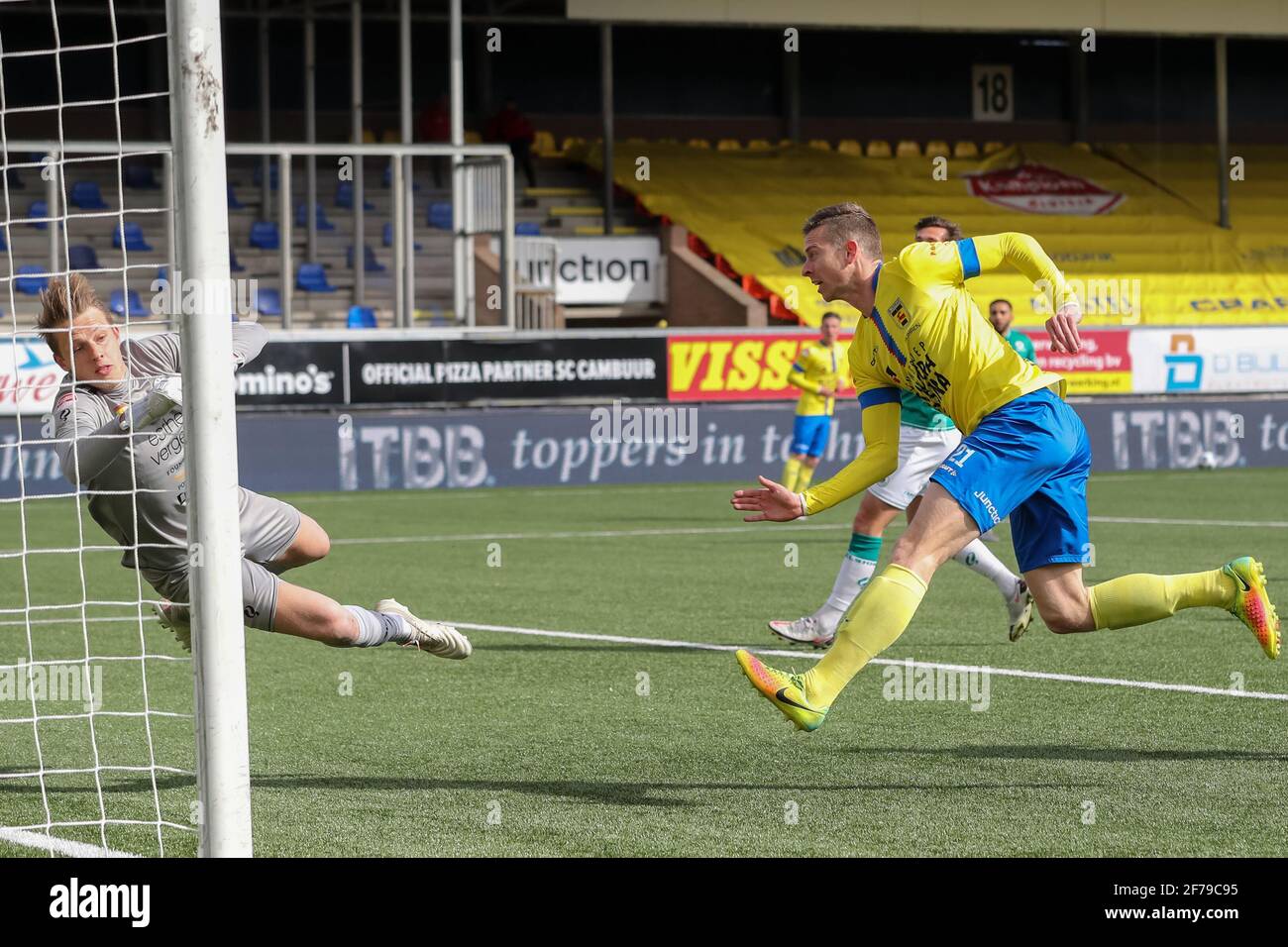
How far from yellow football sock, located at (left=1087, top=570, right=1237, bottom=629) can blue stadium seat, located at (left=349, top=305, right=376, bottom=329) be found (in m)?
18.5

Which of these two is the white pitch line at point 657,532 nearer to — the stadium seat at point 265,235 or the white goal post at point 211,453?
the stadium seat at point 265,235

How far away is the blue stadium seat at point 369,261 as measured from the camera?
26.9 meters

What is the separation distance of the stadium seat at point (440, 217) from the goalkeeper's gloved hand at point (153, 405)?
73.9 feet

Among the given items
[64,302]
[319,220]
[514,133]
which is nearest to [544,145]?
[514,133]

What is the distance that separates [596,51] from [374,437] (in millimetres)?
13072

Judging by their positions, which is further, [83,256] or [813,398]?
[83,256]

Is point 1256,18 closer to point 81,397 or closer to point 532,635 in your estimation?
point 532,635

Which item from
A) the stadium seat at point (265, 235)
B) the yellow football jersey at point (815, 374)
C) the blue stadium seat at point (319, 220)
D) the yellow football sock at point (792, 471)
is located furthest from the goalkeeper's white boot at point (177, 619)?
the blue stadium seat at point (319, 220)

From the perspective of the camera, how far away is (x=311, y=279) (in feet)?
85.1

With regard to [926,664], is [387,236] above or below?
above

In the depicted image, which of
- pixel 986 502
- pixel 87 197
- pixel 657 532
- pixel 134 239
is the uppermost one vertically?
pixel 87 197

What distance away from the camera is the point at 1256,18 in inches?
1173

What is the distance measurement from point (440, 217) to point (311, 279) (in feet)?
10.2

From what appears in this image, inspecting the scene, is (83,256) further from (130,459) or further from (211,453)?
(211,453)
